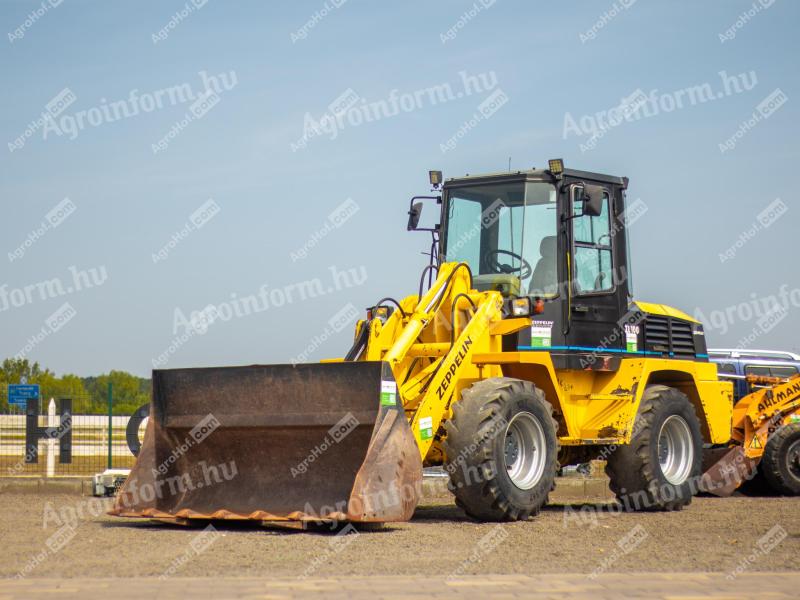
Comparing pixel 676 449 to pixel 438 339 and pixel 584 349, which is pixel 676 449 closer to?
pixel 584 349

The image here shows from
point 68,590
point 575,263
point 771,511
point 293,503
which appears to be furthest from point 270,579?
point 771,511

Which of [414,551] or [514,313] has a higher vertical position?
[514,313]

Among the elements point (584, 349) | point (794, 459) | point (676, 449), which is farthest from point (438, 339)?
point (794, 459)

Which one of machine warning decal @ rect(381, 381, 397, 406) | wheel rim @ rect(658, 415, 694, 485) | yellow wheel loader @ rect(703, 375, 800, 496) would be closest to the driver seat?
wheel rim @ rect(658, 415, 694, 485)

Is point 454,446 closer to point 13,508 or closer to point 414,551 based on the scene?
point 414,551

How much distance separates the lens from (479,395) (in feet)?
39.2

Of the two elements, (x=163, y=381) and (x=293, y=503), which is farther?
(x=163, y=381)

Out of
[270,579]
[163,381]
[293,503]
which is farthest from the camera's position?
[163,381]

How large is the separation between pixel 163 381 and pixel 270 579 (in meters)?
4.65

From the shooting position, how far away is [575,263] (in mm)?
13859

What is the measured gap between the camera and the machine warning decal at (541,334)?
13336 millimetres

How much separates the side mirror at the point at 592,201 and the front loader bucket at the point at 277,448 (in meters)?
3.37

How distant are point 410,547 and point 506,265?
462cm

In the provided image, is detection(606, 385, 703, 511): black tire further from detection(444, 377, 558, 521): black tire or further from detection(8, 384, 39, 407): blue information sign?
detection(8, 384, 39, 407): blue information sign
